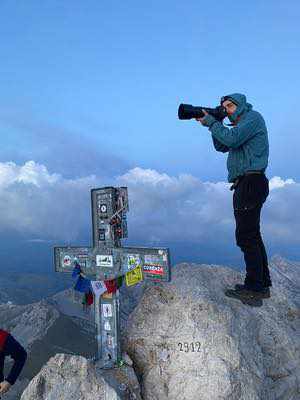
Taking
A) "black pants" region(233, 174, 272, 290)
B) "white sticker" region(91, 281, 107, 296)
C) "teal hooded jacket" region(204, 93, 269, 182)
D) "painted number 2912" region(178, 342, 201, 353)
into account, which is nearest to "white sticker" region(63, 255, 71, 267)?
"white sticker" region(91, 281, 107, 296)

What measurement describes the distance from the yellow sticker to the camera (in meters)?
2.94

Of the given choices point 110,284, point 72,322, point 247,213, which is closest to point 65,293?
point 72,322

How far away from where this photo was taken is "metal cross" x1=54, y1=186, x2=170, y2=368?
25.1 feet

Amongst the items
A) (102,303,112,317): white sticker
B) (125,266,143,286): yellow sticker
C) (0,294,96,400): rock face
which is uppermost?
(125,266,143,286): yellow sticker

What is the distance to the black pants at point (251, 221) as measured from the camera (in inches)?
302

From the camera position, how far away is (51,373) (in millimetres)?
6934

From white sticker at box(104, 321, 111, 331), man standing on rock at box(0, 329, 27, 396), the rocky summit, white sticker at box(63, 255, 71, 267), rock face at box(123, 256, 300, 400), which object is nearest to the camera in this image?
the rocky summit

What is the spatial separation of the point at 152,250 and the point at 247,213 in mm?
1856

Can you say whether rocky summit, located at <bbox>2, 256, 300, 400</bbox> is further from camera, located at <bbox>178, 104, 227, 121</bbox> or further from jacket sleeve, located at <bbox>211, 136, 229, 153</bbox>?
camera, located at <bbox>178, 104, 227, 121</bbox>

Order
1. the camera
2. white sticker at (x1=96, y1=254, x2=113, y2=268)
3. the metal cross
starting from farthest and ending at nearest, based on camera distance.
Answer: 1. white sticker at (x1=96, y1=254, x2=113, y2=268)
2. the camera
3. the metal cross

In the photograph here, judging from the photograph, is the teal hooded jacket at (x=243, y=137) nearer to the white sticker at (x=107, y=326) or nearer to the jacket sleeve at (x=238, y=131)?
the jacket sleeve at (x=238, y=131)

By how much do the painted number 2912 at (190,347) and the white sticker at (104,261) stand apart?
6.46 ft

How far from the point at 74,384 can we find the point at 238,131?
500 cm

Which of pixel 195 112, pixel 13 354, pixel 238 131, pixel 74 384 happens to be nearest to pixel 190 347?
pixel 74 384
